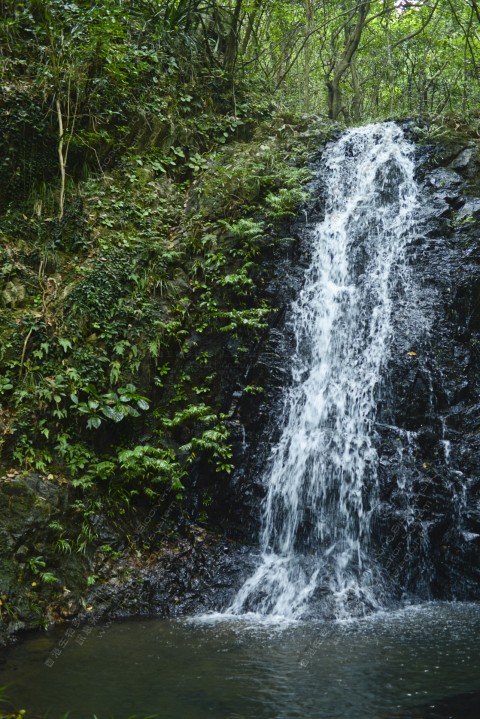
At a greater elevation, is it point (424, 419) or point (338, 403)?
point (338, 403)

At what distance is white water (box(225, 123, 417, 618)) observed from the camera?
6.13 m

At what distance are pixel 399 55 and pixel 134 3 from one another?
9393mm

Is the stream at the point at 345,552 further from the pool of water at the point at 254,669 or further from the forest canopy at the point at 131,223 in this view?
the forest canopy at the point at 131,223

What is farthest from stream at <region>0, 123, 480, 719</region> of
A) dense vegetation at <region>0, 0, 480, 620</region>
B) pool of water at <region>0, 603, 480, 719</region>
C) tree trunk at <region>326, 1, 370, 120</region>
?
tree trunk at <region>326, 1, 370, 120</region>

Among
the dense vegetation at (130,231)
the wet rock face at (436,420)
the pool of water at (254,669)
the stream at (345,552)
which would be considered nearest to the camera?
the pool of water at (254,669)

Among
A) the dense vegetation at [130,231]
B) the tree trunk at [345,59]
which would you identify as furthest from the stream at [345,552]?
the tree trunk at [345,59]

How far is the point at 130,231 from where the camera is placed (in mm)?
8625

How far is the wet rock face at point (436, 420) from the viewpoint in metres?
6.29

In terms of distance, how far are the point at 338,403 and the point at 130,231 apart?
4239mm

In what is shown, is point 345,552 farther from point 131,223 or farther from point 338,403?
point 131,223

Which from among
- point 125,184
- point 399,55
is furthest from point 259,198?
point 399,55

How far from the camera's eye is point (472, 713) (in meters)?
3.32

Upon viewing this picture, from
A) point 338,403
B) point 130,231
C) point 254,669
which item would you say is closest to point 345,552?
point 338,403

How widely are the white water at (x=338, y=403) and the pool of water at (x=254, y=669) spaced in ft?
2.33
